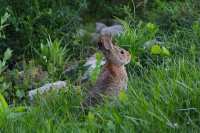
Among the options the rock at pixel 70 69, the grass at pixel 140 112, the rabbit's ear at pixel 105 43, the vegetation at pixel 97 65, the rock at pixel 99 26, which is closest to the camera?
the grass at pixel 140 112

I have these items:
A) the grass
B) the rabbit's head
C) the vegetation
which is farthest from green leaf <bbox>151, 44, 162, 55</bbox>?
the grass

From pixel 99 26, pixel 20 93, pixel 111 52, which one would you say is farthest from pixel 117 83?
pixel 99 26

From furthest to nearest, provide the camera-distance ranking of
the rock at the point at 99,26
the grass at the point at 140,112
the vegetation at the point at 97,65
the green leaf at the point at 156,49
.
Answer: the rock at the point at 99,26
the green leaf at the point at 156,49
the vegetation at the point at 97,65
the grass at the point at 140,112

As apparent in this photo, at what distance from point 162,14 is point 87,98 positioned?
2.73 metres

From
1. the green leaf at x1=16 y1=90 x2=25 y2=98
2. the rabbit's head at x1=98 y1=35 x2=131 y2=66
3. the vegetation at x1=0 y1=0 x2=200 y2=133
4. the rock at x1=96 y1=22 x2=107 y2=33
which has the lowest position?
the rock at x1=96 y1=22 x2=107 y2=33

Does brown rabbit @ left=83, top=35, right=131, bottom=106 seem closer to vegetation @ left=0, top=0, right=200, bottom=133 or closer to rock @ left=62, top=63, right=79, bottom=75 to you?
vegetation @ left=0, top=0, right=200, bottom=133

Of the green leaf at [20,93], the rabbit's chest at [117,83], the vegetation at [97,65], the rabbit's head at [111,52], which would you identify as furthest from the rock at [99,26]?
the rabbit's chest at [117,83]

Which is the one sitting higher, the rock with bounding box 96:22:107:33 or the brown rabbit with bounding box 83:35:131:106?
the brown rabbit with bounding box 83:35:131:106

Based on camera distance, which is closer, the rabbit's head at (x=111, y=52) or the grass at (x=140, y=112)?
the grass at (x=140, y=112)

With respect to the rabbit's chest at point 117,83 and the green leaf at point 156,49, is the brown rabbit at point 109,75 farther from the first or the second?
the green leaf at point 156,49

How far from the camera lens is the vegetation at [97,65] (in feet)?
16.2

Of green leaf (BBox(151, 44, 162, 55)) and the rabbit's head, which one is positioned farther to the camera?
green leaf (BBox(151, 44, 162, 55))

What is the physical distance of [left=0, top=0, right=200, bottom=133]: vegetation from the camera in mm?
4949

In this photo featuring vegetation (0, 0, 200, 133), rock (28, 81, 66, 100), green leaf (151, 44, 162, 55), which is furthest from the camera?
green leaf (151, 44, 162, 55)
